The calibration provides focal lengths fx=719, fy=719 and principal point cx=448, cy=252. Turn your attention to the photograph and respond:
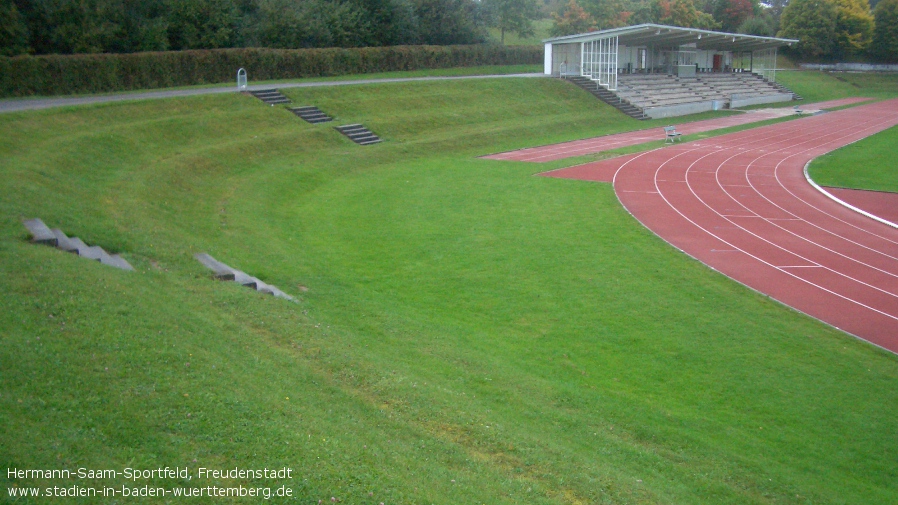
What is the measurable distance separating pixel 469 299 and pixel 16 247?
758 cm

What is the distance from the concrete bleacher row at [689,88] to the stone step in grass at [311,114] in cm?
2375

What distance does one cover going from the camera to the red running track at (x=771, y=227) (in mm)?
14531

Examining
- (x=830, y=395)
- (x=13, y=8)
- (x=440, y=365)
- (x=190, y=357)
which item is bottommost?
(x=830, y=395)

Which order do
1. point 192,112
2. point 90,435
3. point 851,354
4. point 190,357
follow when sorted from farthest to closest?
point 192,112 < point 851,354 < point 190,357 < point 90,435

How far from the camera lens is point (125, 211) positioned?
611 inches

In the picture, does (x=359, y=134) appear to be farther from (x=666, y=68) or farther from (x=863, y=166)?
(x=666, y=68)

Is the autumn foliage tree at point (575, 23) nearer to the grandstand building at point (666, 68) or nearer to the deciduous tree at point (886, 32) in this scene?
the grandstand building at point (666, 68)

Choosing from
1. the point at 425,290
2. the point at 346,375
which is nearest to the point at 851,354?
the point at 425,290

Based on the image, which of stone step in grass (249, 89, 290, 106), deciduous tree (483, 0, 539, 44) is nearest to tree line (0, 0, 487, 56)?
stone step in grass (249, 89, 290, 106)

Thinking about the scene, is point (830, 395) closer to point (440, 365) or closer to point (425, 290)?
point (440, 365)

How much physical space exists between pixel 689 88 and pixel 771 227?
38.7 metres

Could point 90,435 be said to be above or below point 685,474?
above

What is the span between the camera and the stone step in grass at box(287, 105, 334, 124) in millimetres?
32250

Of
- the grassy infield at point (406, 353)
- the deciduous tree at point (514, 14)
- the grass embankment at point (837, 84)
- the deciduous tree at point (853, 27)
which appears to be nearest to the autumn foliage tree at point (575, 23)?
the deciduous tree at point (514, 14)
